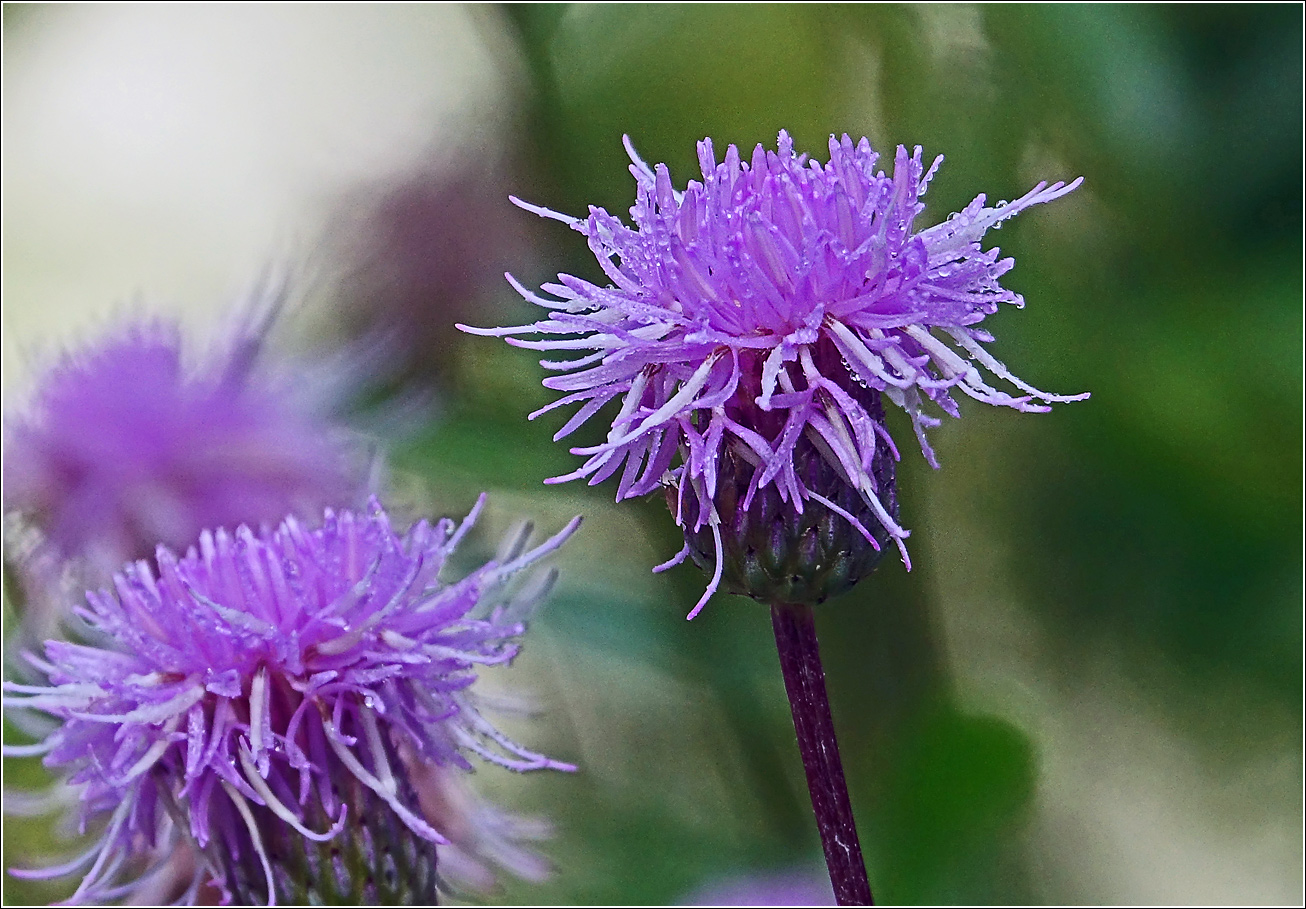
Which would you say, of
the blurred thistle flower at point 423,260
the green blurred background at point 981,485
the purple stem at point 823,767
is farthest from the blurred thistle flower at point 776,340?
the blurred thistle flower at point 423,260

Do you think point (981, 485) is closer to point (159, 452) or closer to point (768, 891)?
point (768, 891)

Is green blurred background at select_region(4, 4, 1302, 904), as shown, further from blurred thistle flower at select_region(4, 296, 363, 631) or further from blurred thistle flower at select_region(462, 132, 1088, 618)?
blurred thistle flower at select_region(462, 132, 1088, 618)

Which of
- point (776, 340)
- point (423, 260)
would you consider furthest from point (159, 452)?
point (776, 340)

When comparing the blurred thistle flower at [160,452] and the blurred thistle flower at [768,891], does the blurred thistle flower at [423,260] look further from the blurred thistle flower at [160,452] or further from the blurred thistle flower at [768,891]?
the blurred thistle flower at [768,891]

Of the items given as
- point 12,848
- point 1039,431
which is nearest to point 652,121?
point 1039,431

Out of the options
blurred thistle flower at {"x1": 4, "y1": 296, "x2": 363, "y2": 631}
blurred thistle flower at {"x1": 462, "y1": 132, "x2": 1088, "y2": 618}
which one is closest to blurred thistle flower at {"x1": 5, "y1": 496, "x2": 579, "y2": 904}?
blurred thistle flower at {"x1": 462, "y1": 132, "x2": 1088, "y2": 618}

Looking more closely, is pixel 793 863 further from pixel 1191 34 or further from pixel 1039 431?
pixel 1191 34
